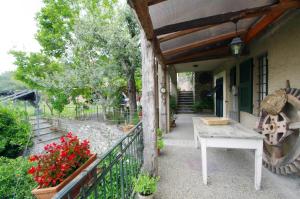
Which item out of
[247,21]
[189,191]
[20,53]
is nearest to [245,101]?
[247,21]

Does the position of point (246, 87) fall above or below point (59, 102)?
above

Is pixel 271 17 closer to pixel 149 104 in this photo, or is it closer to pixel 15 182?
pixel 149 104

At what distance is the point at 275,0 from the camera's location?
208cm

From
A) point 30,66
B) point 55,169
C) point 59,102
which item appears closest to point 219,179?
point 55,169

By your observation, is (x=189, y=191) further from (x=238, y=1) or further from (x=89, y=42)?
(x=89, y=42)

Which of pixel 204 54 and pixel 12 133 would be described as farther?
pixel 12 133

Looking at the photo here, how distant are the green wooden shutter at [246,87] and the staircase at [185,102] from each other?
525cm

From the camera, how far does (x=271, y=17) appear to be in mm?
2637

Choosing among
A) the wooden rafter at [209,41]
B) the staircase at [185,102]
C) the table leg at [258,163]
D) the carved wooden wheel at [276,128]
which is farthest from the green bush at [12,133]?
the staircase at [185,102]

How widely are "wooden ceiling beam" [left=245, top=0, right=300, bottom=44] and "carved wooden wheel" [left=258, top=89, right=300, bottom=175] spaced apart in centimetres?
113

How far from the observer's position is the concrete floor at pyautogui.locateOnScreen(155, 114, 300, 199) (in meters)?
2.02

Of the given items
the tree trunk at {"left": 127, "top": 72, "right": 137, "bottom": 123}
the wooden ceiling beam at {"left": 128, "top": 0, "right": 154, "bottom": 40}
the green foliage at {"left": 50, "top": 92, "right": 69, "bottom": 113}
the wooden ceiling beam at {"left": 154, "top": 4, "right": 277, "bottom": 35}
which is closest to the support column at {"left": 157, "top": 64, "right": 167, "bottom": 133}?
the tree trunk at {"left": 127, "top": 72, "right": 137, "bottom": 123}

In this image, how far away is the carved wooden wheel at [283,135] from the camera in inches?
89.4

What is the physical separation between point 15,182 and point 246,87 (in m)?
5.73
